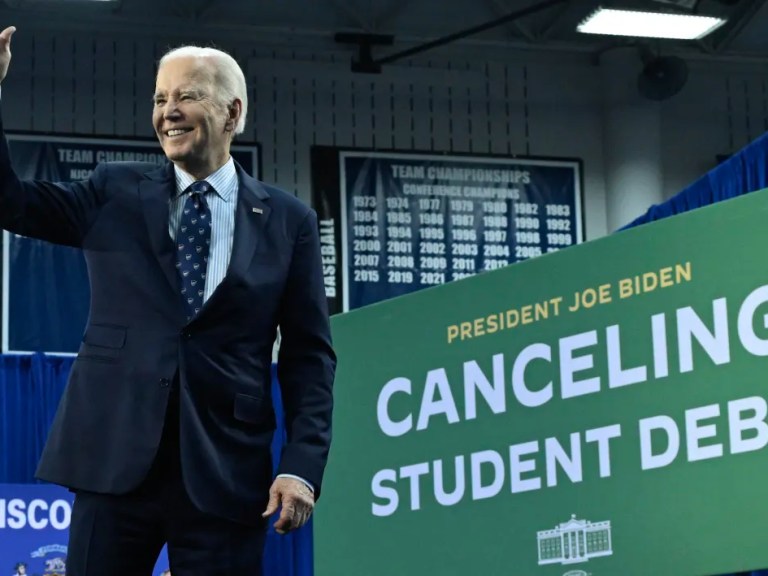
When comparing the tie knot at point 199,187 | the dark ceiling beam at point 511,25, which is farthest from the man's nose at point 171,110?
the dark ceiling beam at point 511,25

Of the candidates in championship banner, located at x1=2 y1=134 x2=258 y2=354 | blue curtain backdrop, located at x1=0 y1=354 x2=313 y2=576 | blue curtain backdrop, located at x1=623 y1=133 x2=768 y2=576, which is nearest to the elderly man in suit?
blue curtain backdrop, located at x1=623 y1=133 x2=768 y2=576

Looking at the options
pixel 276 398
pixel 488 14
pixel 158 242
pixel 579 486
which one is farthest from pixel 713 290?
pixel 488 14

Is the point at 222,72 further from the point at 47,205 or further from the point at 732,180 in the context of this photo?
the point at 732,180

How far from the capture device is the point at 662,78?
385 inches

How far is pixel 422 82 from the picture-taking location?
10.2m

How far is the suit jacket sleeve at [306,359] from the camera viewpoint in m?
1.97

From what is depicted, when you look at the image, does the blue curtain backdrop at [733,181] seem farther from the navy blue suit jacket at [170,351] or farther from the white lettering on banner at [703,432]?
the navy blue suit jacket at [170,351]

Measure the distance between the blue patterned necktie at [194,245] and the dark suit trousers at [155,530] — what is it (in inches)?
5.2

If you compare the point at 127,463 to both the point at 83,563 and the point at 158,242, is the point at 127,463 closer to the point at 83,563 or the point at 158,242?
the point at 83,563

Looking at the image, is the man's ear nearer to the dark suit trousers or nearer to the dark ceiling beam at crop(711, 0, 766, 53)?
the dark suit trousers

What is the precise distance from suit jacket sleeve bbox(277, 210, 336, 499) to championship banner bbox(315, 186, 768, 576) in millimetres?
2794

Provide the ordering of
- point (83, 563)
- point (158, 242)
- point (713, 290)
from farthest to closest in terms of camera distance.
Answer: point (713, 290) < point (158, 242) < point (83, 563)

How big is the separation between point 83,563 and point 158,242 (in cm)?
44

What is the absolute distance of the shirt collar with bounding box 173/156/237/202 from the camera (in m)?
1.99
